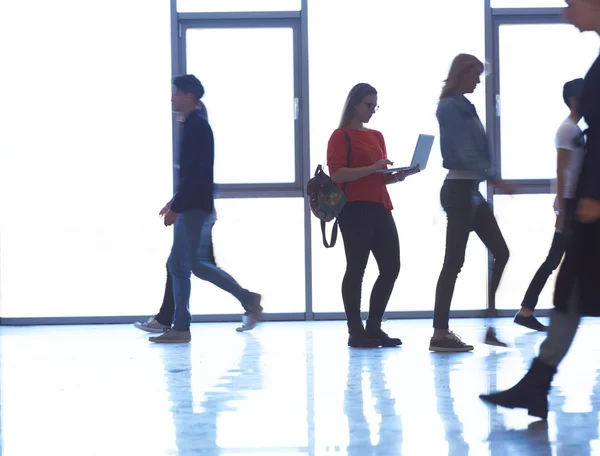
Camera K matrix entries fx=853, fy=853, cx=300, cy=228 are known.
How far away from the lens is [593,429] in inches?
97.4

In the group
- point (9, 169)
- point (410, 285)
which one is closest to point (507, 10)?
point (410, 285)

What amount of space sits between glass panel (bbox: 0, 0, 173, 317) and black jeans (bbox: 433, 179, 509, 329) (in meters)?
2.25

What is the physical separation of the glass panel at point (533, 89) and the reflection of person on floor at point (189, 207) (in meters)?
2.16

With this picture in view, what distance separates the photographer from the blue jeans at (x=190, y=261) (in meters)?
4.45

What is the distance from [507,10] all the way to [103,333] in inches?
130

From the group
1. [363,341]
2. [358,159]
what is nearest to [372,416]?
[363,341]

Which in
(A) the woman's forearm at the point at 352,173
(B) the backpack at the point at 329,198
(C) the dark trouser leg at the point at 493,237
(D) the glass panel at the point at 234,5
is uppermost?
(D) the glass panel at the point at 234,5

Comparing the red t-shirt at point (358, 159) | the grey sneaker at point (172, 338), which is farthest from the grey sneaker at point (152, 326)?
the red t-shirt at point (358, 159)

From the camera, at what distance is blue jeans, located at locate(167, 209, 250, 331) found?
14.6ft

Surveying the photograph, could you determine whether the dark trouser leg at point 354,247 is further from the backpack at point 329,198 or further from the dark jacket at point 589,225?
the dark jacket at point 589,225

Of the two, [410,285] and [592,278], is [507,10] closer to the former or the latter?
[410,285]

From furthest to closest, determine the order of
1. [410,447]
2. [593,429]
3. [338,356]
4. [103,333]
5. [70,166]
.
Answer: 1. [70,166]
2. [103,333]
3. [338,356]
4. [593,429]
5. [410,447]

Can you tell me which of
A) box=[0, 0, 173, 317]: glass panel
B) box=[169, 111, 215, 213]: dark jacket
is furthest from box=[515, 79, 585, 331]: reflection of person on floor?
box=[0, 0, 173, 317]: glass panel

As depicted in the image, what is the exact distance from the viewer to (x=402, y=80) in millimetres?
5559
